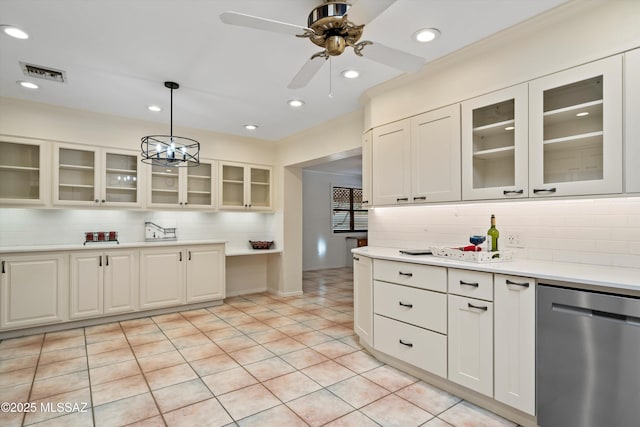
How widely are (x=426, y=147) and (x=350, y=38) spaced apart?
1.36 metres

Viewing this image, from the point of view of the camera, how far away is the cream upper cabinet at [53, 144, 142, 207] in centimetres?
397

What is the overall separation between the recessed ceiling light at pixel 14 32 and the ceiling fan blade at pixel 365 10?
2.43m

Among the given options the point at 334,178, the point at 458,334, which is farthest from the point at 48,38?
the point at 334,178

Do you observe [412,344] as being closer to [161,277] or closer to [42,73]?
[161,277]

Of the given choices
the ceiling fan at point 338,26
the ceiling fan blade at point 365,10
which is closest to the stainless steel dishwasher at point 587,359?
the ceiling fan at point 338,26

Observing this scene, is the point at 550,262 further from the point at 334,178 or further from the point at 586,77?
the point at 334,178

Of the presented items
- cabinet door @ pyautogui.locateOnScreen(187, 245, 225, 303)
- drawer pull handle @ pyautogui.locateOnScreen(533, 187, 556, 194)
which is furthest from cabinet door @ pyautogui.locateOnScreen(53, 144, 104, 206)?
drawer pull handle @ pyautogui.locateOnScreen(533, 187, 556, 194)

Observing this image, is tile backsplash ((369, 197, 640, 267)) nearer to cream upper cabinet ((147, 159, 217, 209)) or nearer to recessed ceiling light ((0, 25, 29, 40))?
cream upper cabinet ((147, 159, 217, 209))

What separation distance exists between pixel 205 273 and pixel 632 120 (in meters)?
4.66

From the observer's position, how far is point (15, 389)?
2.47 metres

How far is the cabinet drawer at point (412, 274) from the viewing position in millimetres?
2408

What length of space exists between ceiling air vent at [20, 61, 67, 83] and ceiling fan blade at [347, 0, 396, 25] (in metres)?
2.89

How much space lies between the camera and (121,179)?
14.3 feet

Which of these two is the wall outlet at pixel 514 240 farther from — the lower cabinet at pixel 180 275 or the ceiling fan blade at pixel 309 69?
the lower cabinet at pixel 180 275
